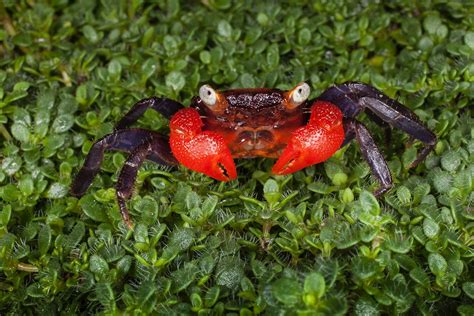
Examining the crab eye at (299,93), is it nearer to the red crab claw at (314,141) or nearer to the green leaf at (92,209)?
Result: the red crab claw at (314,141)

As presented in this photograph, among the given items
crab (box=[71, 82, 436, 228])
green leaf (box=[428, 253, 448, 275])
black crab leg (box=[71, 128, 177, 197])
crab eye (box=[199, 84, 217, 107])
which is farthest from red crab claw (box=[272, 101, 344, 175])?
green leaf (box=[428, 253, 448, 275])

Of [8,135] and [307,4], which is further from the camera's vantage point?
[307,4]

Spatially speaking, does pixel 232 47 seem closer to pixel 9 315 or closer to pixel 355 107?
pixel 355 107

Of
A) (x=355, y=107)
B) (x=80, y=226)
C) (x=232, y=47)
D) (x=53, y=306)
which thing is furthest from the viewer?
(x=232, y=47)

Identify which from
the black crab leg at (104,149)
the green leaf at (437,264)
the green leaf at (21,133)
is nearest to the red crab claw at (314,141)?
the black crab leg at (104,149)

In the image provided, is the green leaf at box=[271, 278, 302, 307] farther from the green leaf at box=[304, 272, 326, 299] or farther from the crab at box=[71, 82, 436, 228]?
the crab at box=[71, 82, 436, 228]

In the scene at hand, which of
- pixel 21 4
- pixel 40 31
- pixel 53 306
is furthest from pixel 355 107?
pixel 21 4
